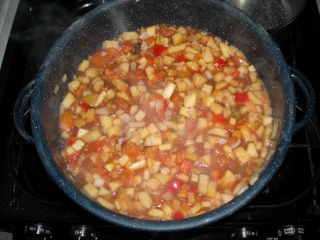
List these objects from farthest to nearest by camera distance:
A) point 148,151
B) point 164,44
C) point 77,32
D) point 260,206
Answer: point 164,44, point 77,32, point 148,151, point 260,206

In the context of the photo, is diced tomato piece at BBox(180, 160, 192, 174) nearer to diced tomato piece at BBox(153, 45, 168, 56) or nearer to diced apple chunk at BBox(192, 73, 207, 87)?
diced apple chunk at BBox(192, 73, 207, 87)

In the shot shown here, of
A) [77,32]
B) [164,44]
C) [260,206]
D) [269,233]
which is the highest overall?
[77,32]

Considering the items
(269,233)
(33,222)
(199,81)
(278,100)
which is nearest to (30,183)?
(33,222)

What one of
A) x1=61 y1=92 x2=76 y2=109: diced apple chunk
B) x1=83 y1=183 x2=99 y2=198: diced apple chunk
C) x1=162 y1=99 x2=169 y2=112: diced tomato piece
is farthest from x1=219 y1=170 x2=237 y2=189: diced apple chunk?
x1=61 y1=92 x2=76 y2=109: diced apple chunk

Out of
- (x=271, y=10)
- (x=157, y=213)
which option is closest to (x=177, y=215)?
(x=157, y=213)

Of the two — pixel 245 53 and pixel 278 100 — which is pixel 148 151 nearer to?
pixel 278 100

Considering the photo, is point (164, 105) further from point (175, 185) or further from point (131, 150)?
point (175, 185)

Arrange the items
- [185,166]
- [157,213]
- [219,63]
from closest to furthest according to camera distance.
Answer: [157,213], [185,166], [219,63]


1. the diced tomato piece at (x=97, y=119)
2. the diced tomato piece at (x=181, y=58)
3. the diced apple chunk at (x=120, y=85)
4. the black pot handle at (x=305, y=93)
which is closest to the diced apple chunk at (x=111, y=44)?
the diced apple chunk at (x=120, y=85)
